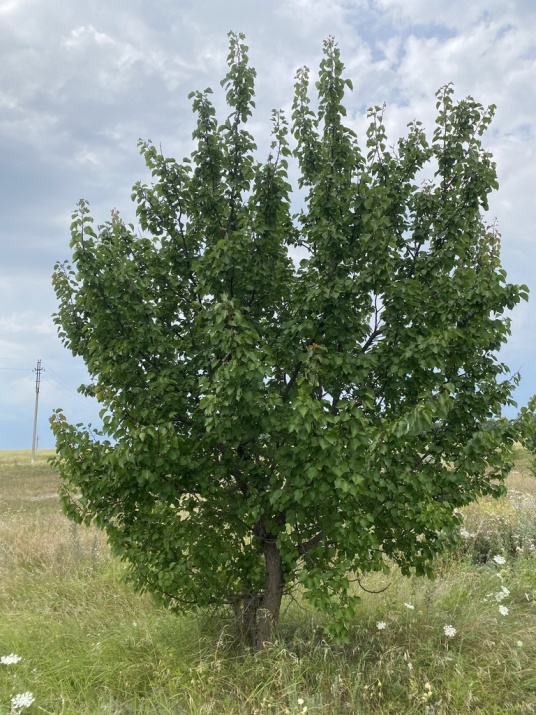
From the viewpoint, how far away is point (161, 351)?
5004mm

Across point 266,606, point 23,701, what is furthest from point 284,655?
point 23,701

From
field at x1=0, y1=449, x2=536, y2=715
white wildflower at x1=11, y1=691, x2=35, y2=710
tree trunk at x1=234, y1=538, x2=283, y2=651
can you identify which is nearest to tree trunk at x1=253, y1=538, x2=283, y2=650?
tree trunk at x1=234, y1=538, x2=283, y2=651

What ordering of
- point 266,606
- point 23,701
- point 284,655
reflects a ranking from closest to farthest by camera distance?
1. point 23,701
2. point 284,655
3. point 266,606

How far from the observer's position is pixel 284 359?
5.44 m

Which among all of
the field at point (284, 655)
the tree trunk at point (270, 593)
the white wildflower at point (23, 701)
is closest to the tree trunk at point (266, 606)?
the tree trunk at point (270, 593)

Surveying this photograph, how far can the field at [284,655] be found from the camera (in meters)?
4.95

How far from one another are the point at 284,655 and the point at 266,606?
2.10 ft

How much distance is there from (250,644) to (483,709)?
2.39m

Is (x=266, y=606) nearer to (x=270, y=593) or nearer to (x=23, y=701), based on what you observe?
(x=270, y=593)

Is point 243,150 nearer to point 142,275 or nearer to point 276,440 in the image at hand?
point 142,275

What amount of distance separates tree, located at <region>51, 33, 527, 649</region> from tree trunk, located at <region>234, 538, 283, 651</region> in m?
0.02

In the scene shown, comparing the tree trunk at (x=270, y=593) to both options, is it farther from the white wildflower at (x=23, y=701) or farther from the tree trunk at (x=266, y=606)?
the white wildflower at (x=23, y=701)

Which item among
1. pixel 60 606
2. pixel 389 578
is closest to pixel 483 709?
pixel 389 578

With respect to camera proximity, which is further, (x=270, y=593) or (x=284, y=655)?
(x=270, y=593)
